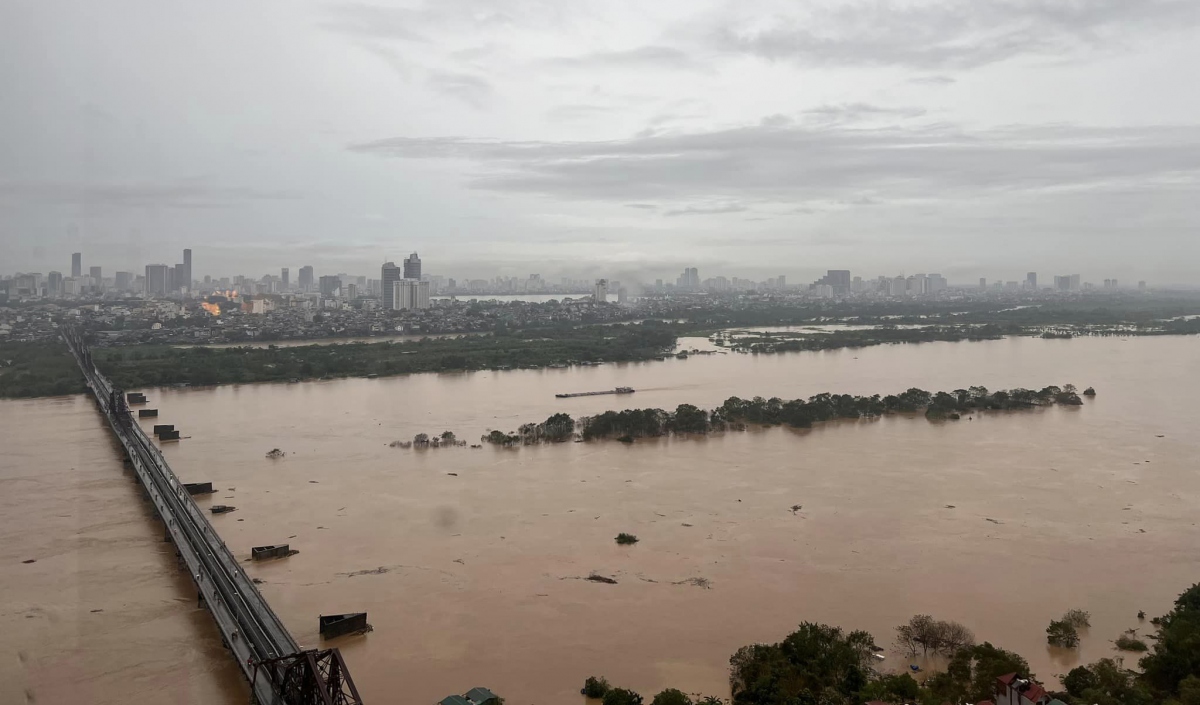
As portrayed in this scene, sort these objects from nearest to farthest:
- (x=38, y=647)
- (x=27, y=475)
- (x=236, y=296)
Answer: (x=38, y=647) < (x=27, y=475) < (x=236, y=296)

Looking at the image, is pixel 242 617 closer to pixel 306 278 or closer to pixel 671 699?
pixel 671 699

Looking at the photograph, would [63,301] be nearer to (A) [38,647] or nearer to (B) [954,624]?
(A) [38,647]

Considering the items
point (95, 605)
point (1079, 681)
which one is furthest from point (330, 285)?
point (1079, 681)

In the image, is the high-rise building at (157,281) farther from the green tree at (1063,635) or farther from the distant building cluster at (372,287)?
the green tree at (1063,635)

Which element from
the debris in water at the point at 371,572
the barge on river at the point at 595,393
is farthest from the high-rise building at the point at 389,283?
the debris in water at the point at 371,572

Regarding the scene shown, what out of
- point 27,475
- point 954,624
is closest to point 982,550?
point 954,624

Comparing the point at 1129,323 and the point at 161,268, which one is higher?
the point at 161,268
